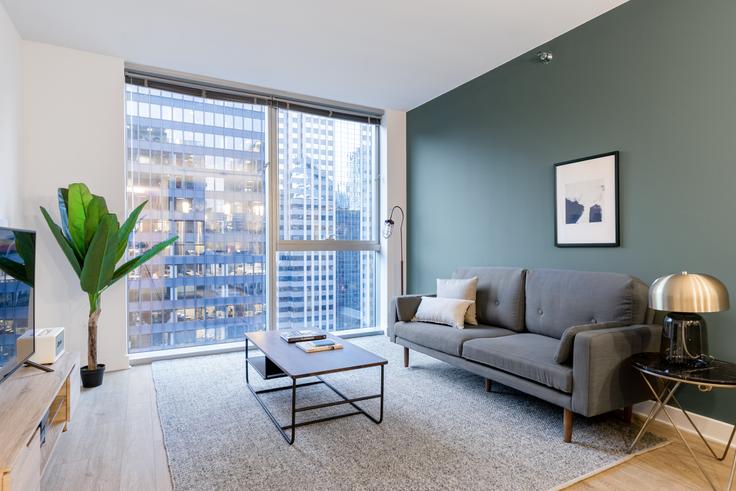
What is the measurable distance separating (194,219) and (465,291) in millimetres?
2703

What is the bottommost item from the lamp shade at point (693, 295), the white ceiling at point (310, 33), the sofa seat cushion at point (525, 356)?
the sofa seat cushion at point (525, 356)

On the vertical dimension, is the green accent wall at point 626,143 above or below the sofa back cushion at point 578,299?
above

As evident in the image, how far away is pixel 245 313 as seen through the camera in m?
4.49

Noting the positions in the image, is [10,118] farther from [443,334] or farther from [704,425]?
[704,425]

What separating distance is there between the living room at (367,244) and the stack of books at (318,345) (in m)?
0.03

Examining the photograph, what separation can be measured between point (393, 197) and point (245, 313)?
2202mm

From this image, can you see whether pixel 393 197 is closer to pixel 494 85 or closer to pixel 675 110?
pixel 494 85

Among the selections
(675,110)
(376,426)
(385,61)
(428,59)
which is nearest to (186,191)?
(385,61)

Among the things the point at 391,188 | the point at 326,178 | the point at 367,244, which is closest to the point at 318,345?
the point at 367,244

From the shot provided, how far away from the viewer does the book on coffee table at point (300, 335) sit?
9.73 feet

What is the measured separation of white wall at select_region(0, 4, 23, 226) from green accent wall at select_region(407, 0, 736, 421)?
12.3ft

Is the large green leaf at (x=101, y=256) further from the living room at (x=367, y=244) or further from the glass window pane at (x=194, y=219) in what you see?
the glass window pane at (x=194, y=219)

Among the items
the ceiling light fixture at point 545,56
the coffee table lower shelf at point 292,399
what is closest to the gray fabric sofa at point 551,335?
the coffee table lower shelf at point 292,399

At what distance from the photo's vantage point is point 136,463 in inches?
84.1
